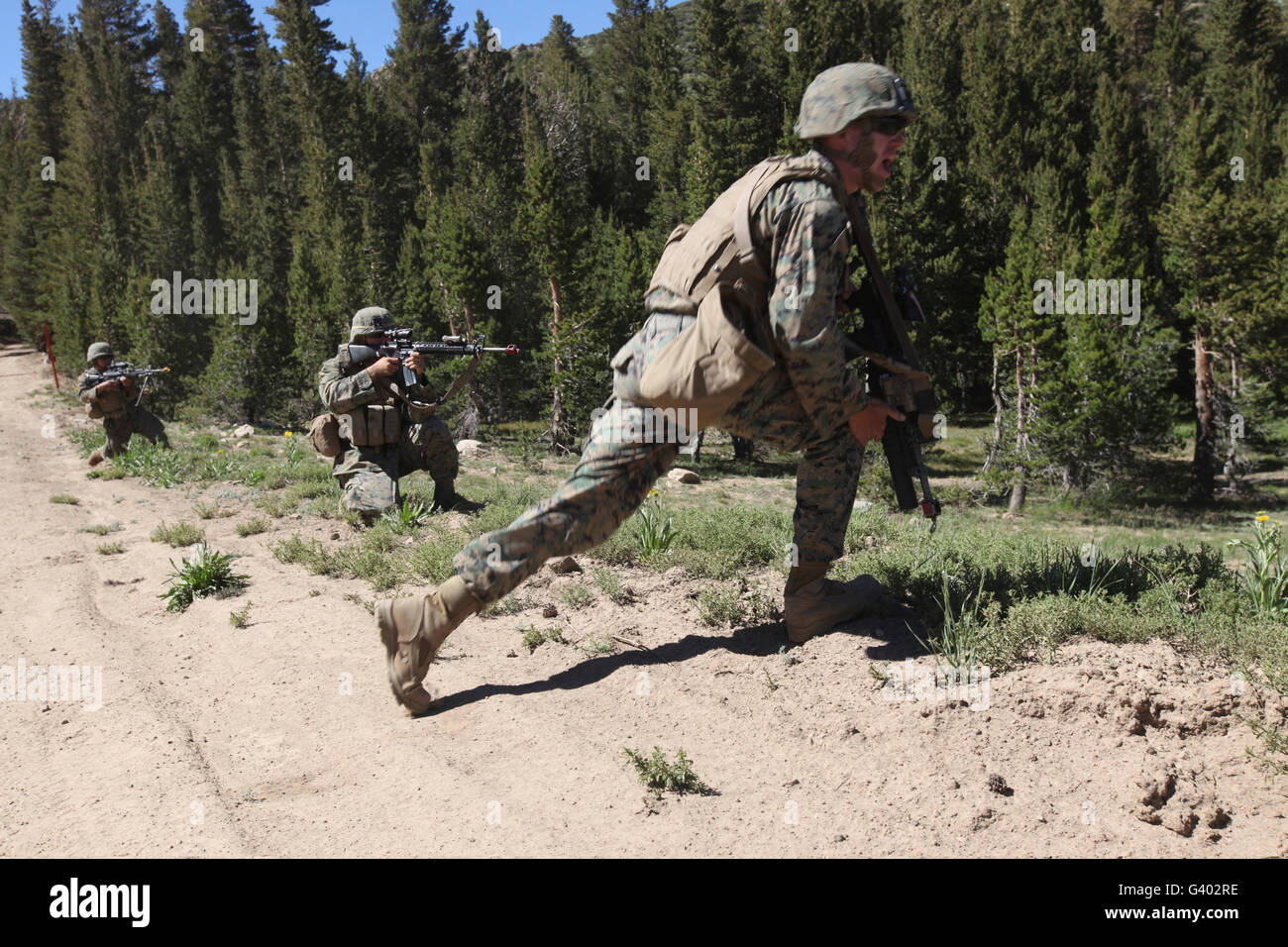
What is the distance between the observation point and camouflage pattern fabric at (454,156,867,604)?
3297mm

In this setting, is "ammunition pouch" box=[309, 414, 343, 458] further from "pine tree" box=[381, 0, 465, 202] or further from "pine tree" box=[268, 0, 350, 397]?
"pine tree" box=[381, 0, 465, 202]

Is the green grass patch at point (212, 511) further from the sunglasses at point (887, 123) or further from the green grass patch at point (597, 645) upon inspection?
the sunglasses at point (887, 123)

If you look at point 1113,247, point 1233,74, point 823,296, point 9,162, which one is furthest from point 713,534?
point 9,162

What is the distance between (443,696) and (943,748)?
2.02 metres

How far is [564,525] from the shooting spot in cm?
356

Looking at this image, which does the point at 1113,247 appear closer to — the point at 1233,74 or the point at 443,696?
the point at 1233,74

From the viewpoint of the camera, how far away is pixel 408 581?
5496mm

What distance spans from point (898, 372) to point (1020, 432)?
21.2 m

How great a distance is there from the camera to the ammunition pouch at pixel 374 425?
7938 mm

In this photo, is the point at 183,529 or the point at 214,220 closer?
the point at 183,529

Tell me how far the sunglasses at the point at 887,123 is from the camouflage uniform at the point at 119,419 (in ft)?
37.3

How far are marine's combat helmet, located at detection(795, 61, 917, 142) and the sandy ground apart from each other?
80.7 inches

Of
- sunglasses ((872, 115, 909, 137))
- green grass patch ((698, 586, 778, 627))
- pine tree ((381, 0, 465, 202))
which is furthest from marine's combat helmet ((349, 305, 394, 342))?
pine tree ((381, 0, 465, 202))

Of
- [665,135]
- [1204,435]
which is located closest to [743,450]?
[1204,435]
